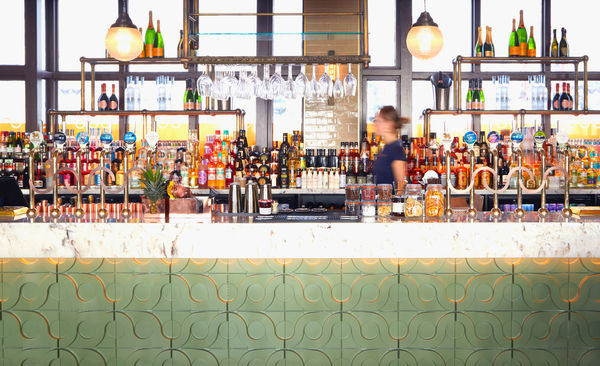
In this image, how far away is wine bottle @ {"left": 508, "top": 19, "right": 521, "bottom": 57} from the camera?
533cm

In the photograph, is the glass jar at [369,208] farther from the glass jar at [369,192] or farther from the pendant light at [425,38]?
the pendant light at [425,38]

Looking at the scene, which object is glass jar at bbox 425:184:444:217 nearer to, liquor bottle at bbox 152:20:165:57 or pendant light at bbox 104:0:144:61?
pendant light at bbox 104:0:144:61

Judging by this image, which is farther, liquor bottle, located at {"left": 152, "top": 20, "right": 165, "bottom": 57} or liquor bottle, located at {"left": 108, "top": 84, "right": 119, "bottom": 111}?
liquor bottle, located at {"left": 108, "top": 84, "right": 119, "bottom": 111}

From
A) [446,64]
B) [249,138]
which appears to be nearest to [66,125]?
[249,138]

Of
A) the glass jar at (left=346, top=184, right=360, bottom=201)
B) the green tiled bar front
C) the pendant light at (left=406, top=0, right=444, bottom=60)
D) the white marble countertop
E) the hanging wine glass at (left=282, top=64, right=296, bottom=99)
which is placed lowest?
the green tiled bar front

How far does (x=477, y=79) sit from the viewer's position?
539 cm

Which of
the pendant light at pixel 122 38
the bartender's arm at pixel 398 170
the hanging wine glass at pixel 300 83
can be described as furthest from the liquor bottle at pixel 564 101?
the pendant light at pixel 122 38

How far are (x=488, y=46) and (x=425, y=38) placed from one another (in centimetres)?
237

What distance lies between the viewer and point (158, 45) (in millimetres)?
5535

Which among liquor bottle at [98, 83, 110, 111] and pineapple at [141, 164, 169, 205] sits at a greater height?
liquor bottle at [98, 83, 110, 111]

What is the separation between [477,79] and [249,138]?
7.59ft

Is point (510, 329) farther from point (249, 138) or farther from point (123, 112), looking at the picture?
point (123, 112)

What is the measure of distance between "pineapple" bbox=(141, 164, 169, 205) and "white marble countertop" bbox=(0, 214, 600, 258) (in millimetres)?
223

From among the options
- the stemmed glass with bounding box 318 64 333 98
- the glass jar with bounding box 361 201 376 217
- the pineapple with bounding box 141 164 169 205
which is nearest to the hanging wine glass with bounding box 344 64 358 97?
the stemmed glass with bounding box 318 64 333 98
